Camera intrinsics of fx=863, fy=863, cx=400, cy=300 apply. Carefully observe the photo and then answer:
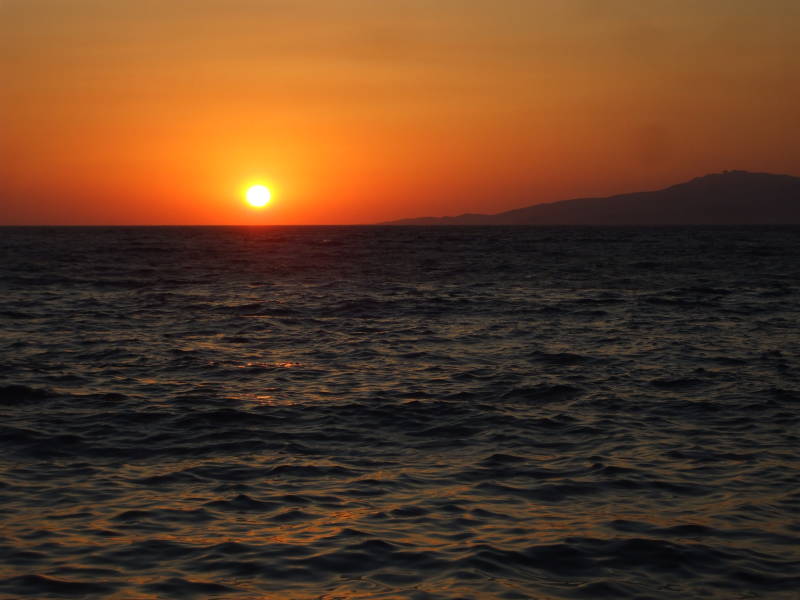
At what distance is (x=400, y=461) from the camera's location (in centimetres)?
1252

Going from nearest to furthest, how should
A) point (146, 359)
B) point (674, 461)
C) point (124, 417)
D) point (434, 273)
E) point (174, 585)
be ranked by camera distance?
point (174, 585) < point (674, 461) < point (124, 417) < point (146, 359) < point (434, 273)

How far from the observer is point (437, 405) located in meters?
16.2

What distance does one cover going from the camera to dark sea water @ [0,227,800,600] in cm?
859

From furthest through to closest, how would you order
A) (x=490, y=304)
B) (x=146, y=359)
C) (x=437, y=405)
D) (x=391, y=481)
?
(x=490, y=304) → (x=146, y=359) → (x=437, y=405) → (x=391, y=481)

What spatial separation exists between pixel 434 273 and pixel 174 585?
52.7 metres

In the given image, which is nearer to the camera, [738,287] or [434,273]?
[738,287]

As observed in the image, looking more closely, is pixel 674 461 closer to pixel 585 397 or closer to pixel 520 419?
pixel 520 419

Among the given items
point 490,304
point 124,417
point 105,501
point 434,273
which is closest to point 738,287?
point 490,304

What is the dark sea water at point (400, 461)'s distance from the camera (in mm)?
8594

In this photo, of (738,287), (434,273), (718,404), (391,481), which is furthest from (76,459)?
(434,273)

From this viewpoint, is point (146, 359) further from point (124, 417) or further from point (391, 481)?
point (391, 481)

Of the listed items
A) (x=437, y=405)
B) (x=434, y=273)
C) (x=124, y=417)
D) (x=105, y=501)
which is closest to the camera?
(x=105, y=501)

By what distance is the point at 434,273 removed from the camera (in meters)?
60.5

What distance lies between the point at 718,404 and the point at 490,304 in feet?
69.9
